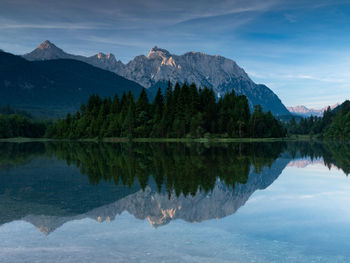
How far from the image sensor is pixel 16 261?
11.4 metres

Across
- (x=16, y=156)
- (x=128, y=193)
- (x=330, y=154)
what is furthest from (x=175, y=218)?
(x=330, y=154)

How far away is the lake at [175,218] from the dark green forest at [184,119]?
101161mm

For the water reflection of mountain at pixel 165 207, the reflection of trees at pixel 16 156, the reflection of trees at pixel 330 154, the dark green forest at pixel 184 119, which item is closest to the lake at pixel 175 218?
the water reflection of mountain at pixel 165 207

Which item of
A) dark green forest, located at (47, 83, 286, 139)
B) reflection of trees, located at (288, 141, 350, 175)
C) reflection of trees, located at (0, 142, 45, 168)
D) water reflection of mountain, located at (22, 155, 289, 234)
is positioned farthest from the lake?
dark green forest, located at (47, 83, 286, 139)

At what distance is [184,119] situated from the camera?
134 m

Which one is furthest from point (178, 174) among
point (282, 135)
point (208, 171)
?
point (282, 135)

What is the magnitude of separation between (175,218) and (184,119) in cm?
11674

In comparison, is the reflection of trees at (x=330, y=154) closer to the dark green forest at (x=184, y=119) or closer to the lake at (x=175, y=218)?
the lake at (x=175, y=218)

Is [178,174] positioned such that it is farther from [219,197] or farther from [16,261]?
[16,261]

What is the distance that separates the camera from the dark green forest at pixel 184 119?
133 meters

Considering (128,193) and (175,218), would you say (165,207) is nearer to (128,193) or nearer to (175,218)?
(175,218)

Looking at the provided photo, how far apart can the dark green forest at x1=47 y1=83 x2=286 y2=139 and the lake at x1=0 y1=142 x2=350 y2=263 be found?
10116 cm

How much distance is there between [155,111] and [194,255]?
133m

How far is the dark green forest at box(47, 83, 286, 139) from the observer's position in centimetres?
13262
